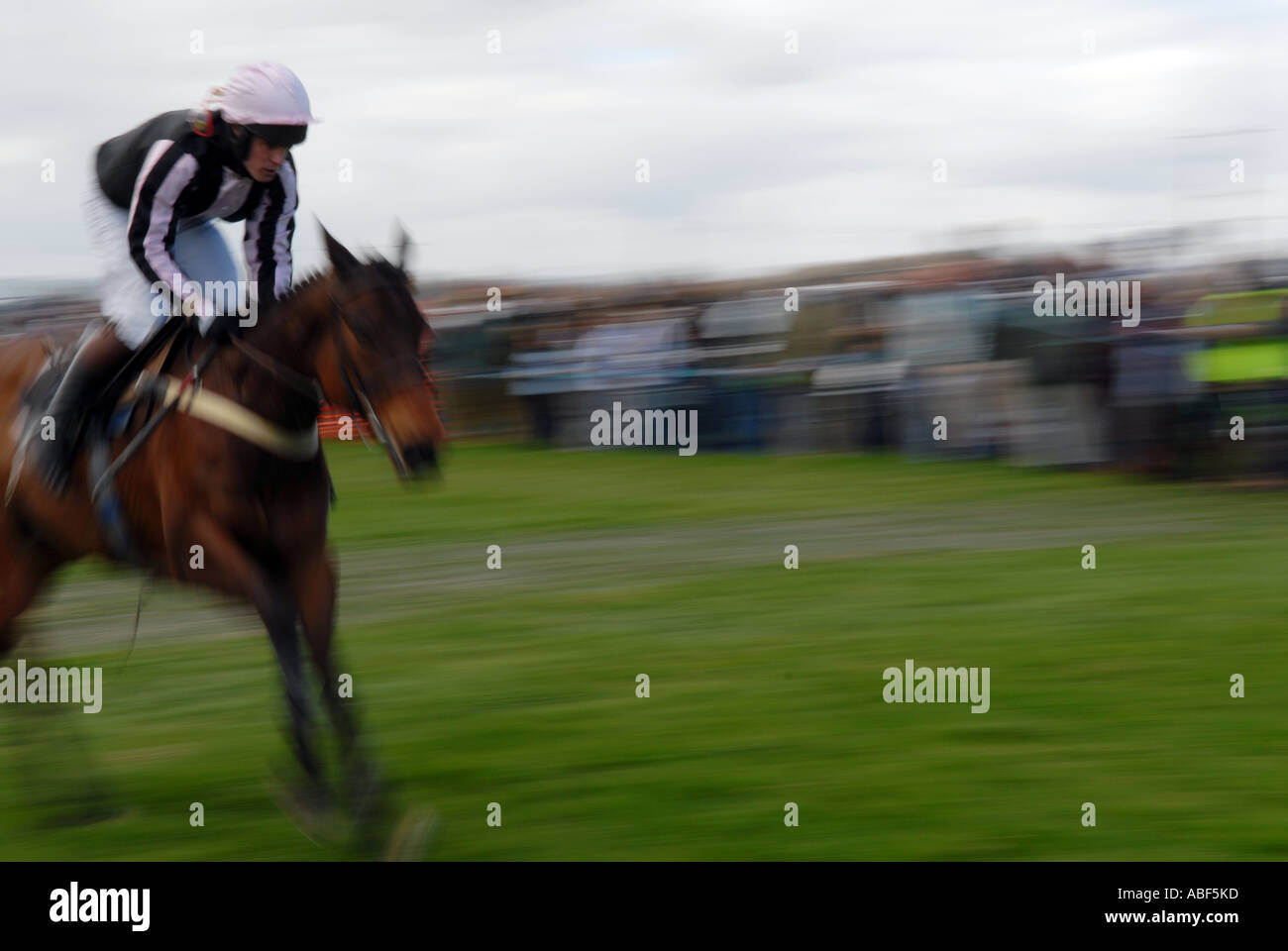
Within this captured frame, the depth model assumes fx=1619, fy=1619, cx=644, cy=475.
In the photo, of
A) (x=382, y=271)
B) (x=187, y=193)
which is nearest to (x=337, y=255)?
(x=382, y=271)

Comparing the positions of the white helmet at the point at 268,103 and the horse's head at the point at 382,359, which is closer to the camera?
the horse's head at the point at 382,359

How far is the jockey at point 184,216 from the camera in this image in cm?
491

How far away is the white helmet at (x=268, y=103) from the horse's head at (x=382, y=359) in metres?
0.38

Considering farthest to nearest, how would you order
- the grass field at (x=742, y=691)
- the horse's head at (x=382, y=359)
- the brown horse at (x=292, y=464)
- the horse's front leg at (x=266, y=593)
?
the grass field at (x=742, y=691), the horse's front leg at (x=266, y=593), the brown horse at (x=292, y=464), the horse's head at (x=382, y=359)

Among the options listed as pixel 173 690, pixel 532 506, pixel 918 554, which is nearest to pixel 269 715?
pixel 173 690

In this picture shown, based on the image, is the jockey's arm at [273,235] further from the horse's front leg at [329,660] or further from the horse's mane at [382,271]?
the horse's front leg at [329,660]

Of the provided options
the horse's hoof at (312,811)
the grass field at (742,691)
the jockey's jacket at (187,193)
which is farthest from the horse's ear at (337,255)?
the horse's hoof at (312,811)

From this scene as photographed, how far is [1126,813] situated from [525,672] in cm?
282

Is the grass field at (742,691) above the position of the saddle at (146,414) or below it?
below

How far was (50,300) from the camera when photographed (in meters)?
16.2

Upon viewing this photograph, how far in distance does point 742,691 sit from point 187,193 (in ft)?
9.63

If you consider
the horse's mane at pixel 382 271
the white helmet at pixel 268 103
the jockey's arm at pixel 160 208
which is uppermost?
the white helmet at pixel 268 103

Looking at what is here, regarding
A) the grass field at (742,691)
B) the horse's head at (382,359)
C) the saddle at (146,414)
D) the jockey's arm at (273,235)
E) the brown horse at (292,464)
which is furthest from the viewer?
the jockey's arm at (273,235)

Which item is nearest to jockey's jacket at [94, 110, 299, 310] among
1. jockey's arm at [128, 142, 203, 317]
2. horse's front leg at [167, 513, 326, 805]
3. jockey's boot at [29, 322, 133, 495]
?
jockey's arm at [128, 142, 203, 317]
